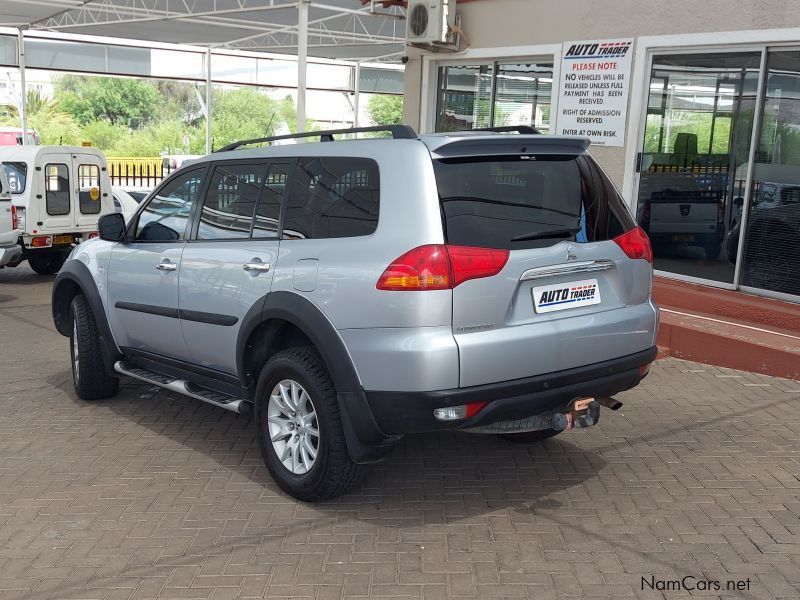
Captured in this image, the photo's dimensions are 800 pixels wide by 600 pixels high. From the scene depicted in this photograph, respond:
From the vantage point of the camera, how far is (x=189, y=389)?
5.42 metres

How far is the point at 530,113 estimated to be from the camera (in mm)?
10734

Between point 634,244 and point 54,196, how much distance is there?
10.6 meters

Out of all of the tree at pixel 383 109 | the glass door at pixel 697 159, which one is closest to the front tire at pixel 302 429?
the glass door at pixel 697 159

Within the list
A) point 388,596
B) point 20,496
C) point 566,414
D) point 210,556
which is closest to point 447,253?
point 566,414

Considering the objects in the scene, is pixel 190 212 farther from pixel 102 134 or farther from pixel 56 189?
pixel 102 134

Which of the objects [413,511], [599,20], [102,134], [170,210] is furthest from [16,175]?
[102,134]

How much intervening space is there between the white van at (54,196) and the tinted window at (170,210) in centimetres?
728

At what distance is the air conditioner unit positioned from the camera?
10.6 m

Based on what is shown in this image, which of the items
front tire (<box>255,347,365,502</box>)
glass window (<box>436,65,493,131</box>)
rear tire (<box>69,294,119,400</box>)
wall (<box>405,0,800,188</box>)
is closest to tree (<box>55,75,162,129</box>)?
glass window (<box>436,65,493,131</box>)

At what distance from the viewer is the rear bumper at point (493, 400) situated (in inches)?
156

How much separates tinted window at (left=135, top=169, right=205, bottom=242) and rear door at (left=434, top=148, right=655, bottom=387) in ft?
6.72

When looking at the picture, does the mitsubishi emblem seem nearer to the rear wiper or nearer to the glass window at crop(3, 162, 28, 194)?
the rear wiper

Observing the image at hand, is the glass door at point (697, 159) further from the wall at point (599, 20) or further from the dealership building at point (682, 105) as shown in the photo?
the wall at point (599, 20)

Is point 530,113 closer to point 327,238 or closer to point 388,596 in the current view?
point 327,238
